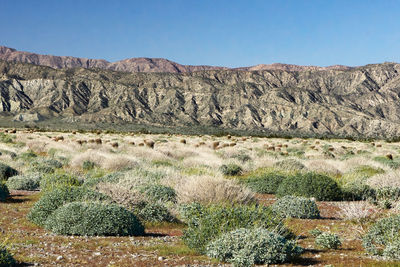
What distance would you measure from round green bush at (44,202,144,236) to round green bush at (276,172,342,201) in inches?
268

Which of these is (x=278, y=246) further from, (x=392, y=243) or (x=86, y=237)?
(x=86, y=237)

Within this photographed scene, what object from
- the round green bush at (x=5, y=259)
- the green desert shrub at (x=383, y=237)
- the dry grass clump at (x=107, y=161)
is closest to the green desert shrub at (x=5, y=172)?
the dry grass clump at (x=107, y=161)

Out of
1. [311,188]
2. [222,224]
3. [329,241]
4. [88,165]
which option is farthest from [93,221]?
[88,165]

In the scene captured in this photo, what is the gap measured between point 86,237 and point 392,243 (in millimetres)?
5671

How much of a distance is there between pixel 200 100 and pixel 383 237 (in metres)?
126

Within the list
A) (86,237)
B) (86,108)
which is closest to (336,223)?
(86,237)

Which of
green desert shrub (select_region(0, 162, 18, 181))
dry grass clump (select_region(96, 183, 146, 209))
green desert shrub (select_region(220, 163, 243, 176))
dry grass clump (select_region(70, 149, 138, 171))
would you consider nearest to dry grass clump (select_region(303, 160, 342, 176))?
green desert shrub (select_region(220, 163, 243, 176))

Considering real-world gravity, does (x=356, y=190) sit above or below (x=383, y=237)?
below

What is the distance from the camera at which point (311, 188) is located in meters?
14.8

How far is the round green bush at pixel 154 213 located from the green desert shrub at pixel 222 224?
232cm

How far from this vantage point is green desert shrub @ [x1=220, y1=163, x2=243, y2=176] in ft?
67.5

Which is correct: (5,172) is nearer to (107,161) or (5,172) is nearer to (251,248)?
(107,161)

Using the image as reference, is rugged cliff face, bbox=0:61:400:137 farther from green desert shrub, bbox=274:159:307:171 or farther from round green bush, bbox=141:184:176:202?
round green bush, bbox=141:184:176:202

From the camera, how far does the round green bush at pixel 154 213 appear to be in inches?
430
